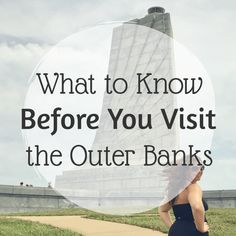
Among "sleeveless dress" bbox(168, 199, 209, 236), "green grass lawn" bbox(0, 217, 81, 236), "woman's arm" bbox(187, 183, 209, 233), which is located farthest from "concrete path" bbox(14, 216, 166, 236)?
"woman's arm" bbox(187, 183, 209, 233)

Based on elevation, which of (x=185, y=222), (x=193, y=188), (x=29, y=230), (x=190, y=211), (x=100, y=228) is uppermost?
(x=193, y=188)

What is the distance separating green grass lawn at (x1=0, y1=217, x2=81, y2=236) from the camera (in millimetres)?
11336

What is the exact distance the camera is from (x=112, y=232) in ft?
39.8

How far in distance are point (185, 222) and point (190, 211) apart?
0.53ft

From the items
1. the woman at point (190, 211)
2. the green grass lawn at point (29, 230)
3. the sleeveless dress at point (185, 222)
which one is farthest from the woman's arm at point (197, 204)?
the green grass lawn at point (29, 230)

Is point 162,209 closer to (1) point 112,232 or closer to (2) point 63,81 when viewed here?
(2) point 63,81

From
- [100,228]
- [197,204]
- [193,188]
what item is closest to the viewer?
[197,204]

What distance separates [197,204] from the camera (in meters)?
5.03

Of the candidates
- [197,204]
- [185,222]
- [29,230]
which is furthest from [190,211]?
[29,230]

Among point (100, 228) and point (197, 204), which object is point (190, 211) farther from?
point (100, 228)

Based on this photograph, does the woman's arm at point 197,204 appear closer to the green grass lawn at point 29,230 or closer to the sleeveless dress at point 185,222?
the sleeveless dress at point 185,222

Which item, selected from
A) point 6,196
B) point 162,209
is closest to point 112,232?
point 162,209

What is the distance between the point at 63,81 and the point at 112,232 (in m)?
4.44

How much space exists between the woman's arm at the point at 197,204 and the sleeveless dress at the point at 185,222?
142mm
